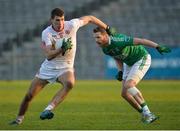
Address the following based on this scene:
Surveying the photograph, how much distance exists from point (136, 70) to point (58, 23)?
1.98 m

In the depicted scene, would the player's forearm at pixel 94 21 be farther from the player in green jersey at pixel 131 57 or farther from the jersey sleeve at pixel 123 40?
the jersey sleeve at pixel 123 40

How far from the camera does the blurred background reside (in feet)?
113

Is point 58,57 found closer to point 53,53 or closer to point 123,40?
point 53,53

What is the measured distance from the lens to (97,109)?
60.7 feet

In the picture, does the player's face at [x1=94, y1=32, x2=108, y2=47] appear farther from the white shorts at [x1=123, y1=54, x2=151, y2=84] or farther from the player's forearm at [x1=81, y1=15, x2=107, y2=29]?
the white shorts at [x1=123, y1=54, x2=151, y2=84]

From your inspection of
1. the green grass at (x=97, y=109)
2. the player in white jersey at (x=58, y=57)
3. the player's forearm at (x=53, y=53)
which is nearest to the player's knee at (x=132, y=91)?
the green grass at (x=97, y=109)

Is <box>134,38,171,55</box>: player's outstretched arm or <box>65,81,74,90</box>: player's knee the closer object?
<box>65,81,74,90</box>: player's knee

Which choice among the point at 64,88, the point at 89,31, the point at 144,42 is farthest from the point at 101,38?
the point at 89,31

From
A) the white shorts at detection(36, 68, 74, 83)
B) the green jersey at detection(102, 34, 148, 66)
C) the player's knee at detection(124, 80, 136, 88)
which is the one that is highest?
the green jersey at detection(102, 34, 148, 66)

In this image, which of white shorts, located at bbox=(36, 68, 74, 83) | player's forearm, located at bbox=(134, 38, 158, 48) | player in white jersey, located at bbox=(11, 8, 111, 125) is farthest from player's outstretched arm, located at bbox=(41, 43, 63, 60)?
player's forearm, located at bbox=(134, 38, 158, 48)

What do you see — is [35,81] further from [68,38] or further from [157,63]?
[157,63]

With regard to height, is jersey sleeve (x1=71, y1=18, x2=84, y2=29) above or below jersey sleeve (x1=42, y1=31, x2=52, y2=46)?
above

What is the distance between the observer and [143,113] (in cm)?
1441

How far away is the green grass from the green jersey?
124 centimetres
